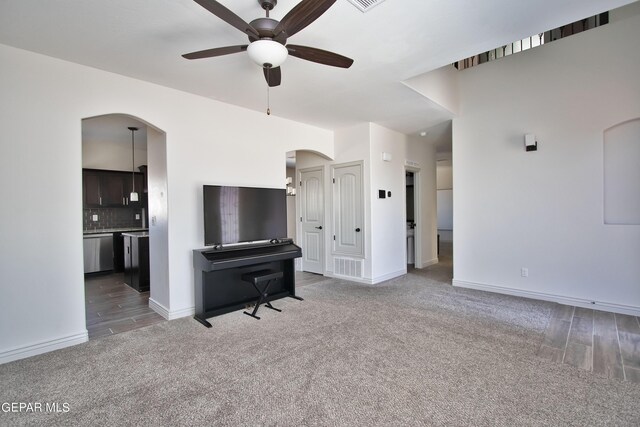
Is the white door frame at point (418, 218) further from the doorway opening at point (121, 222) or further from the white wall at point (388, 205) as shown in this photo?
the doorway opening at point (121, 222)

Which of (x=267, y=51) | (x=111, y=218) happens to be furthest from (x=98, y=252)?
(x=267, y=51)

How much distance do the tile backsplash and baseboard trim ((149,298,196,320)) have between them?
3754mm

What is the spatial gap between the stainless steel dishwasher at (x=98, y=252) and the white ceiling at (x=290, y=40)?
4.15 m

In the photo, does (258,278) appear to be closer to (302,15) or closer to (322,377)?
(322,377)

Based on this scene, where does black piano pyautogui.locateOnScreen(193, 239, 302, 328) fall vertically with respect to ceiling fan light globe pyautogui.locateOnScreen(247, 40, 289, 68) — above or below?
below

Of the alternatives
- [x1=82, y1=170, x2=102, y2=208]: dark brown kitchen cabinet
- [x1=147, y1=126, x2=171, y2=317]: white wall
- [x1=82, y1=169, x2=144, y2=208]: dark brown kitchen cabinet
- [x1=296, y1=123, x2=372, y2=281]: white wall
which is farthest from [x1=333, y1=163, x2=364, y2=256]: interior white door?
[x1=82, y1=170, x2=102, y2=208]: dark brown kitchen cabinet

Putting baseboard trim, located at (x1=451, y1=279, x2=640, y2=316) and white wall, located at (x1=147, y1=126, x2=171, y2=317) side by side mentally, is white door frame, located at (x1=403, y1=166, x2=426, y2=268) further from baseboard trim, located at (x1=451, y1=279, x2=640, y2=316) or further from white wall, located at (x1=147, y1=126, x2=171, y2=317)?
white wall, located at (x1=147, y1=126, x2=171, y2=317)

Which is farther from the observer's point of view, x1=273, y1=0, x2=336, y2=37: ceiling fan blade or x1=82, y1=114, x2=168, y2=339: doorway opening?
x1=82, y1=114, x2=168, y2=339: doorway opening

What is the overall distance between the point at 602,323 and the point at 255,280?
3.89 m

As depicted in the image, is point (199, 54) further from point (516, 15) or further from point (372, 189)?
point (372, 189)

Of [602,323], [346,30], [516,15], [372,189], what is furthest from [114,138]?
[602,323]

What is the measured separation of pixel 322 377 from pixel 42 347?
259 centimetres

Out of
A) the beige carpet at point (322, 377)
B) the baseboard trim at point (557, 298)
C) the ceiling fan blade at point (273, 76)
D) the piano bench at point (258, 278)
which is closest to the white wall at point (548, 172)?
the baseboard trim at point (557, 298)

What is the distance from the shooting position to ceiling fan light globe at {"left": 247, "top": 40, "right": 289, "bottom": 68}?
1.99 metres
